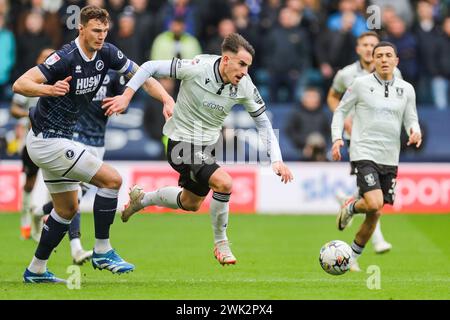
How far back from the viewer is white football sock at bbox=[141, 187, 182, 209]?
12.0 metres

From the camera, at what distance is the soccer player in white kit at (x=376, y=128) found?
12.3 m

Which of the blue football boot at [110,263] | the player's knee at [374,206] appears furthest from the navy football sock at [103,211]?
the player's knee at [374,206]

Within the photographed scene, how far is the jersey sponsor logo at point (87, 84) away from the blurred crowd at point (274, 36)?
10146 mm

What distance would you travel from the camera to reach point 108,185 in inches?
425

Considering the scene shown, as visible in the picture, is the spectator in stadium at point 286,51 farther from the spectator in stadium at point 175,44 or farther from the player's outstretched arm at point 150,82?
the player's outstretched arm at point 150,82

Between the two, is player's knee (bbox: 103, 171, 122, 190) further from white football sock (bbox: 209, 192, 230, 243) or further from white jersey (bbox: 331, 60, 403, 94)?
white jersey (bbox: 331, 60, 403, 94)

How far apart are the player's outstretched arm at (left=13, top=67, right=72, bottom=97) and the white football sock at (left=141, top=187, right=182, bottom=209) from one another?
2220 millimetres

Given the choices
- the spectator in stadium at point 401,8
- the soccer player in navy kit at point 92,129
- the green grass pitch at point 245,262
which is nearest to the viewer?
the green grass pitch at point 245,262

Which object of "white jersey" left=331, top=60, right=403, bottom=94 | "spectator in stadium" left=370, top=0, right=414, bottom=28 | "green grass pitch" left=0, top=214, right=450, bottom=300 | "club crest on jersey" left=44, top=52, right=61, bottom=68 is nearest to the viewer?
"green grass pitch" left=0, top=214, right=450, bottom=300

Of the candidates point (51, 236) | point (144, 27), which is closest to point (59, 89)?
point (51, 236)

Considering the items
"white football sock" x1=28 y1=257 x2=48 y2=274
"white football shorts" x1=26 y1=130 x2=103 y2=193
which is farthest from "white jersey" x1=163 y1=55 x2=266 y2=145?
"white football sock" x1=28 y1=257 x2=48 y2=274

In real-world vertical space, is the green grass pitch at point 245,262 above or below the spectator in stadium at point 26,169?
below

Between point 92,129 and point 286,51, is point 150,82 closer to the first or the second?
point 92,129

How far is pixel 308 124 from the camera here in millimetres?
21250
